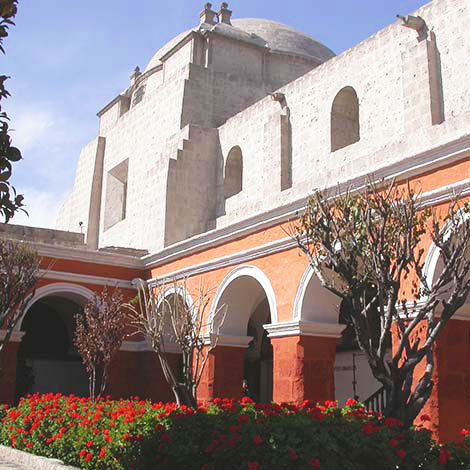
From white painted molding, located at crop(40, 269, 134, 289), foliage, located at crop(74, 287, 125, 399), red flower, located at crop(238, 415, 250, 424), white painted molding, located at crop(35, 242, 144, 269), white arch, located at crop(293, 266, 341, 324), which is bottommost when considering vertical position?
red flower, located at crop(238, 415, 250, 424)

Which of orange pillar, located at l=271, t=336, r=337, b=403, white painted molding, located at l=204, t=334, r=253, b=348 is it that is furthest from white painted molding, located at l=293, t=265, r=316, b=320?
white painted molding, located at l=204, t=334, r=253, b=348

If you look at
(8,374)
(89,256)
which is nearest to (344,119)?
(89,256)

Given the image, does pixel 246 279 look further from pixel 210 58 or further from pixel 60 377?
pixel 210 58

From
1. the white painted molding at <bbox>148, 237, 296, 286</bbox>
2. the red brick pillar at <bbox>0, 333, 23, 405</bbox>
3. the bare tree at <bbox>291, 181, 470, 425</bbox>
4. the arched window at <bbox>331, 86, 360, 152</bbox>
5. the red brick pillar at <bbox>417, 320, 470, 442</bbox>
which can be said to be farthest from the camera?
the arched window at <bbox>331, 86, 360, 152</bbox>

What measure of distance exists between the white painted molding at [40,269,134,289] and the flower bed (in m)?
7.50

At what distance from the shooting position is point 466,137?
8.92 metres

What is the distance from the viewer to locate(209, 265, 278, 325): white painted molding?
40.8ft

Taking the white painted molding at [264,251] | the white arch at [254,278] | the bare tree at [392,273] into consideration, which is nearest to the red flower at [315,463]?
the bare tree at [392,273]

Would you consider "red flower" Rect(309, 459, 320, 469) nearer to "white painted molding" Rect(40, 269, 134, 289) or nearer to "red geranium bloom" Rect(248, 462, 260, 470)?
"red geranium bloom" Rect(248, 462, 260, 470)

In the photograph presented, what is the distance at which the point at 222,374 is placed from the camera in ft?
46.1

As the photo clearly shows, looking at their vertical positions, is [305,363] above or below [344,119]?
below

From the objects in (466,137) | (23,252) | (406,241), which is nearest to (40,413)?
(23,252)

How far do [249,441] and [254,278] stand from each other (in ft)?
23.4

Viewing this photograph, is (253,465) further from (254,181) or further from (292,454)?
(254,181)
